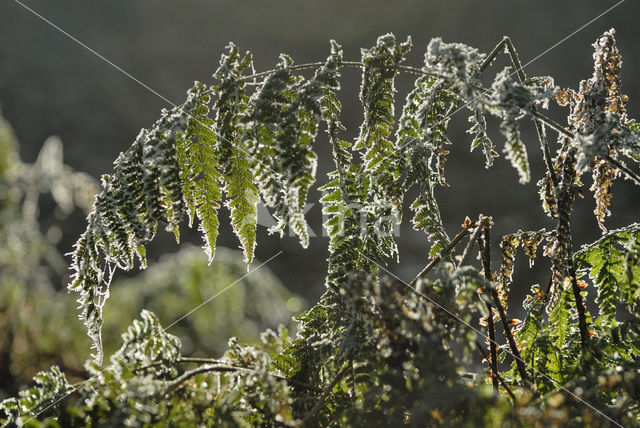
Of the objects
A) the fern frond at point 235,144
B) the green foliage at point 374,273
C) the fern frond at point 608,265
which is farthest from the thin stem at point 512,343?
the fern frond at point 235,144

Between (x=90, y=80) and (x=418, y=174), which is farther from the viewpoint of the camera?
(x=90, y=80)

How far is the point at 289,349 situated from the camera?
2.62ft

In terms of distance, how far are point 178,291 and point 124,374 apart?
2.30 m

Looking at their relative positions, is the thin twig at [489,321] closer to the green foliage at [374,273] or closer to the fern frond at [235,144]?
the green foliage at [374,273]

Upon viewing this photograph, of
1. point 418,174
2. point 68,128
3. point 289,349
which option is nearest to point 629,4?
point 418,174

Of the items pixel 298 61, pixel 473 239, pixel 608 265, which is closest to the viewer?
pixel 473 239

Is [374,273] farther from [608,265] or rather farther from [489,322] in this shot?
[608,265]

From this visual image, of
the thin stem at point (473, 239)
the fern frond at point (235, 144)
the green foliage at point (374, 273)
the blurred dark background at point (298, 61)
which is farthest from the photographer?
the blurred dark background at point (298, 61)

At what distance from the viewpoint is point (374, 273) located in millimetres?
784

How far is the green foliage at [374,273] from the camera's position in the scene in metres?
0.54

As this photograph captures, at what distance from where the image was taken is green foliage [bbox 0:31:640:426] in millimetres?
538

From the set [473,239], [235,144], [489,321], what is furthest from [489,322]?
[235,144]

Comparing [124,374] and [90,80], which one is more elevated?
[90,80]

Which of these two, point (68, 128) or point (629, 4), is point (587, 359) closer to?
point (629, 4)
